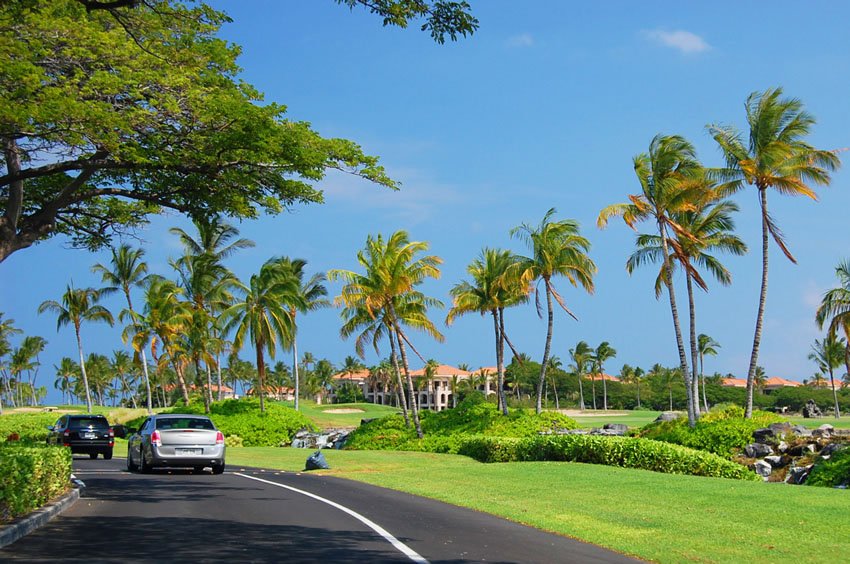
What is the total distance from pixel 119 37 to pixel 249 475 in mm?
13023

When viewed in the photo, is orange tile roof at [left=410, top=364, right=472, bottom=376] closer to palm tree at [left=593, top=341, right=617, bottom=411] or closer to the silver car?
palm tree at [left=593, top=341, right=617, bottom=411]

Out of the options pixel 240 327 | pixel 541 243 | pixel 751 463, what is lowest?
pixel 751 463

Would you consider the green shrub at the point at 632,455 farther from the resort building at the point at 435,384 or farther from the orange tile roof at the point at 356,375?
the orange tile roof at the point at 356,375

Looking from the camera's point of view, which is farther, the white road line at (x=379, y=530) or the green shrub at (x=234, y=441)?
the green shrub at (x=234, y=441)

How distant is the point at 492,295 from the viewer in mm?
47031

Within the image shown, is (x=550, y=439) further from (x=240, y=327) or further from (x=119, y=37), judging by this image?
(x=240, y=327)

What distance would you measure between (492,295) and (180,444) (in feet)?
85.8

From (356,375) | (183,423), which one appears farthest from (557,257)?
(356,375)

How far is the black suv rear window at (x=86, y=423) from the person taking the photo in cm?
3378

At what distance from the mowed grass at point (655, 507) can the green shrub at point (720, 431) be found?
11.1 metres

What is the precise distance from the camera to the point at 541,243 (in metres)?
44.3

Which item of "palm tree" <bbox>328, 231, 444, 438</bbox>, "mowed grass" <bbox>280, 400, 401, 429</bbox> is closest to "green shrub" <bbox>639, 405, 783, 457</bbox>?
"palm tree" <bbox>328, 231, 444, 438</bbox>

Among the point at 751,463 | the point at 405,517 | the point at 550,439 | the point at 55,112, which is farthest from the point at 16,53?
the point at 751,463

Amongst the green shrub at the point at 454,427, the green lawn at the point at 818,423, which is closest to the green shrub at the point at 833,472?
the green shrub at the point at 454,427
